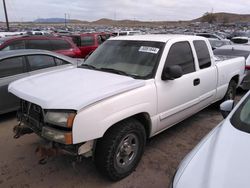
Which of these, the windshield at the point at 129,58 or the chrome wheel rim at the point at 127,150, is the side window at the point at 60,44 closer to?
the windshield at the point at 129,58

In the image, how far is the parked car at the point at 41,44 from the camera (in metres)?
8.73

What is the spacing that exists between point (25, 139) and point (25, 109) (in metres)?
1.25

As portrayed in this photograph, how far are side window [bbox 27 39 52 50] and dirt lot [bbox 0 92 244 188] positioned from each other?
5.04 metres

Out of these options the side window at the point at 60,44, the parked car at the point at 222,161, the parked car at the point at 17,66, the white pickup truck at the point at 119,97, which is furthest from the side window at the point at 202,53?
the side window at the point at 60,44

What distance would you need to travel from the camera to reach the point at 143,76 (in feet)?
11.3

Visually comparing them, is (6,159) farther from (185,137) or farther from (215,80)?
(215,80)

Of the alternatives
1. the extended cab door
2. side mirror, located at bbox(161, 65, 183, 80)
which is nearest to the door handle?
the extended cab door

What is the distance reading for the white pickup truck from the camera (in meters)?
2.67

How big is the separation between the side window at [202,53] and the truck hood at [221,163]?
239 cm

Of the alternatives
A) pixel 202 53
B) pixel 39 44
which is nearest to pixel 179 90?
pixel 202 53

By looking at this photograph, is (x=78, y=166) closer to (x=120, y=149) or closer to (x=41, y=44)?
(x=120, y=149)

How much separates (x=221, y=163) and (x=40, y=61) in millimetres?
5003

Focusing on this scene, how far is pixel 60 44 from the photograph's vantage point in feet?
30.9

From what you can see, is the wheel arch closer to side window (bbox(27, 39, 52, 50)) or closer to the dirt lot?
the dirt lot
